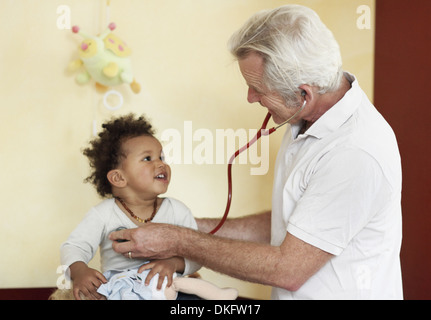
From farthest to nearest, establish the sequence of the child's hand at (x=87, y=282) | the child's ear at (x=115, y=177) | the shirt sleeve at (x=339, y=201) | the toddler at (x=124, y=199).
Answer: the child's ear at (x=115, y=177)
the toddler at (x=124, y=199)
the child's hand at (x=87, y=282)
the shirt sleeve at (x=339, y=201)

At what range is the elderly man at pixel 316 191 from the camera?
4.05 feet

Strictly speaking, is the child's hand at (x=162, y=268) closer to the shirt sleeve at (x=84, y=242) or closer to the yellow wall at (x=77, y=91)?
the shirt sleeve at (x=84, y=242)

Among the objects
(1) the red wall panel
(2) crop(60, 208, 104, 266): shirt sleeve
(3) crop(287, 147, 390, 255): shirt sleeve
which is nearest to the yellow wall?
(1) the red wall panel

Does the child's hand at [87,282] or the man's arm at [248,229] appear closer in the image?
the child's hand at [87,282]

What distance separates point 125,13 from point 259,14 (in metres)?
0.96

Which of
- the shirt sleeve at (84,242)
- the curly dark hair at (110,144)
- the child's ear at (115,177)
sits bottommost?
the shirt sleeve at (84,242)

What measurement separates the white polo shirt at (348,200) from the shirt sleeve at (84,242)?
53cm

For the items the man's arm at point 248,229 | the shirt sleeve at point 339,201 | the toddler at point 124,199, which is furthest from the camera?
the man's arm at point 248,229

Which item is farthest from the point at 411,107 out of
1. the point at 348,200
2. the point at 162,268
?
the point at 162,268

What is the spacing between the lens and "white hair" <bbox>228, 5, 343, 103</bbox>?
4.22 feet

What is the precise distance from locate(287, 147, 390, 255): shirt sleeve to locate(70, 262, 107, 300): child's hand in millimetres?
521

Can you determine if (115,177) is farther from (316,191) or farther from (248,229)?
(316,191)

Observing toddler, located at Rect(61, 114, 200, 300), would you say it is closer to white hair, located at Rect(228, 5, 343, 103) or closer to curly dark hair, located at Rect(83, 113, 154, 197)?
curly dark hair, located at Rect(83, 113, 154, 197)

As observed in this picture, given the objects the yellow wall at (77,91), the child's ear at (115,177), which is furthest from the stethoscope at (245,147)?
the yellow wall at (77,91)
